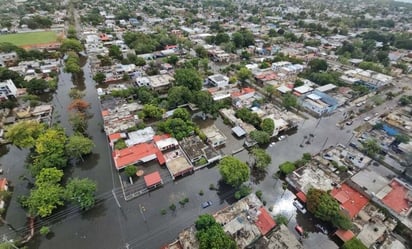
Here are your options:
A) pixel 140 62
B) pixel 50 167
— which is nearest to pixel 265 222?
pixel 50 167

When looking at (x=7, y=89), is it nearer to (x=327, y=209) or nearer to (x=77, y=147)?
(x=77, y=147)

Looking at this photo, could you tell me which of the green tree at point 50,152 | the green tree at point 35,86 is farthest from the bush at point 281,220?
the green tree at point 35,86

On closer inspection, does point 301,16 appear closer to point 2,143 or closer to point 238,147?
point 238,147

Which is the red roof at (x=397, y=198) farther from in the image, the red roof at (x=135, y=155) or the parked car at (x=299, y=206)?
the red roof at (x=135, y=155)

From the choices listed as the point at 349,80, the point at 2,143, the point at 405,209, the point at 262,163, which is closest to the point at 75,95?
the point at 2,143

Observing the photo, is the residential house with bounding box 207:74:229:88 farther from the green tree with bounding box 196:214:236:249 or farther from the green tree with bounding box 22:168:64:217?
the green tree with bounding box 22:168:64:217

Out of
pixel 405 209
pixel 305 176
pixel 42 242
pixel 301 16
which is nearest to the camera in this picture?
pixel 42 242

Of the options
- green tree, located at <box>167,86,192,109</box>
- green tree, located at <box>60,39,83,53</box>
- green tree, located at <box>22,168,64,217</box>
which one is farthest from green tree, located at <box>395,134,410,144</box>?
green tree, located at <box>60,39,83,53</box>

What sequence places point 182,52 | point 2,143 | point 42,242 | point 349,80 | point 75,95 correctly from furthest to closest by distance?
1. point 182,52
2. point 349,80
3. point 75,95
4. point 2,143
5. point 42,242
